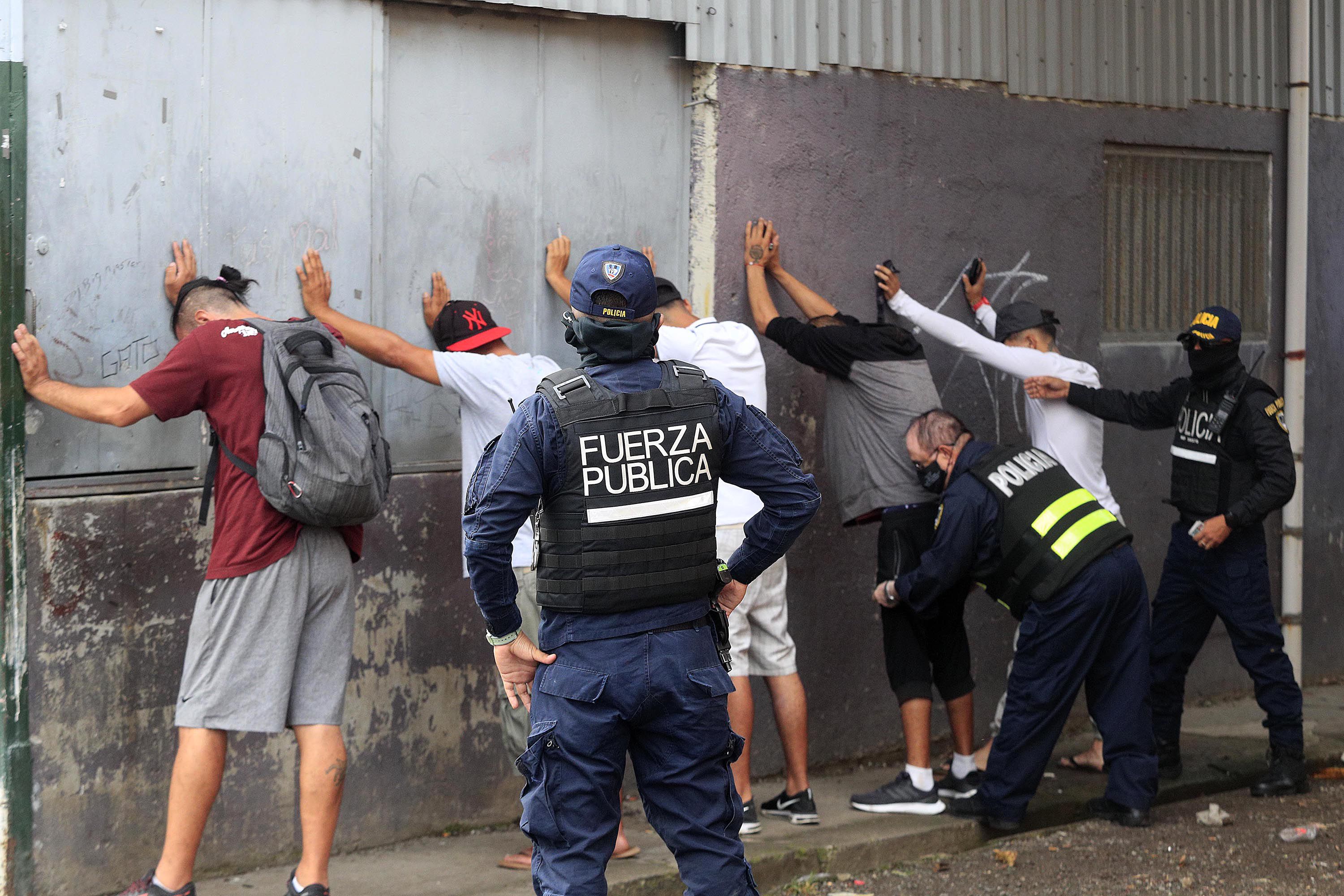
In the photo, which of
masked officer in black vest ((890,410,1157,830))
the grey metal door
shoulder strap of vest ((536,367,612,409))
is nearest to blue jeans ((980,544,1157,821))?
masked officer in black vest ((890,410,1157,830))

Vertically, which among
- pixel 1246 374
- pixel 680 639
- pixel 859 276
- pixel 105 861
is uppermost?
pixel 859 276

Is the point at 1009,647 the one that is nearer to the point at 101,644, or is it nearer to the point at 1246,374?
the point at 1246,374

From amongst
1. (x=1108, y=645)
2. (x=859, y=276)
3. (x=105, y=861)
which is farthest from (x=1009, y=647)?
(x=105, y=861)

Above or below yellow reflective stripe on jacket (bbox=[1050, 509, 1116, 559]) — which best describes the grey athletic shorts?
below

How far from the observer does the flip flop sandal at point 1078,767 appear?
636 centimetres

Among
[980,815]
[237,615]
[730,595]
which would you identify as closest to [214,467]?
[237,615]

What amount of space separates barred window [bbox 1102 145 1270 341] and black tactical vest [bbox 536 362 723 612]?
4303 millimetres

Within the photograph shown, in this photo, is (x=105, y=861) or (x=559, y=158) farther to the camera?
(x=559, y=158)

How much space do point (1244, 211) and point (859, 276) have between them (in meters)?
2.79

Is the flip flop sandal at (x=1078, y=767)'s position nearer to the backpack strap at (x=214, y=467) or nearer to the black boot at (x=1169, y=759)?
the black boot at (x=1169, y=759)

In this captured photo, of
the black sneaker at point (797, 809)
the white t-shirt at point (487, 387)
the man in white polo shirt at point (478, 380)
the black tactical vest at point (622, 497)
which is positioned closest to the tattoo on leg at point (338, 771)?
the man in white polo shirt at point (478, 380)

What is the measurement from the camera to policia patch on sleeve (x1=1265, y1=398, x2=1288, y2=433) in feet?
19.3

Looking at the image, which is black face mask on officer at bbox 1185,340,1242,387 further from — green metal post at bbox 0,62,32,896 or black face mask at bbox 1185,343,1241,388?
green metal post at bbox 0,62,32,896

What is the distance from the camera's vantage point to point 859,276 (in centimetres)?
631
